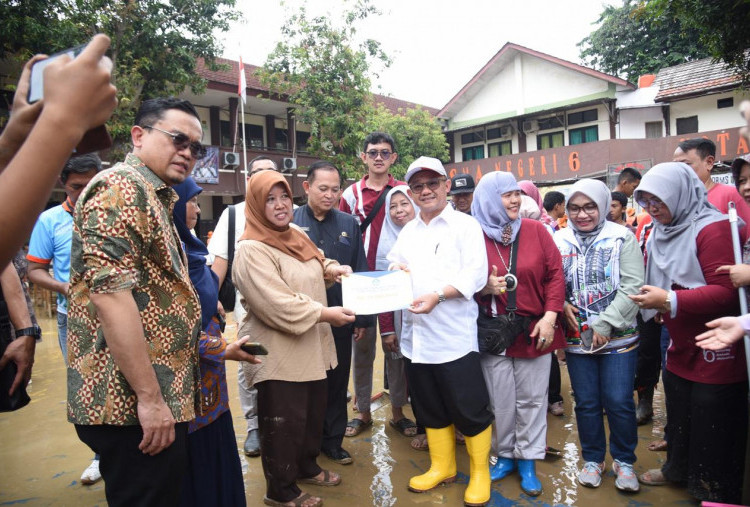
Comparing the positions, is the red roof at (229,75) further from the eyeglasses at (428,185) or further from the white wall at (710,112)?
the eyeglasses at (428,185)

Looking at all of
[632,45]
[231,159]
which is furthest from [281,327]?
[632,45]

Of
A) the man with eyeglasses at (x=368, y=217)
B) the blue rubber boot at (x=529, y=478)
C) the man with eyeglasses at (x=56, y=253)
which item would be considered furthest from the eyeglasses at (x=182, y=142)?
the blue rubber boot at (x=529, y=478)

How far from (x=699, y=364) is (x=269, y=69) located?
51.4ft

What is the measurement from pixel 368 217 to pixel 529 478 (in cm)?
237

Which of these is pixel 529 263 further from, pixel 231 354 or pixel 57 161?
pixel 57 161

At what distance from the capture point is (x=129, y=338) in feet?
5.24

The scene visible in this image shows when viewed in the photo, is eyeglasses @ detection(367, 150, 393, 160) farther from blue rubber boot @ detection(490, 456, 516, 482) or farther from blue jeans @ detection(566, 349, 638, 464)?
blue rubber boot @ detection(490, 456, 516, 482)

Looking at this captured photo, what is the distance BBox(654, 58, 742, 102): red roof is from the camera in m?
15.6

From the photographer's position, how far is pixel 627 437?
10.0 ft

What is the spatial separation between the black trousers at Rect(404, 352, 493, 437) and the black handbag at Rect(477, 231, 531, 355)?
0.14m

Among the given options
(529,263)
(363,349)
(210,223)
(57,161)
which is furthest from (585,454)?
(210,223)

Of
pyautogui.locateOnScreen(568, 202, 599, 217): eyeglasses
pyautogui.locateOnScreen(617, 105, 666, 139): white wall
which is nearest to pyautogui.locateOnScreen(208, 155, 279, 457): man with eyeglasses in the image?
pyautogui.locateOnScreen(568, 202, 599, 217): eyeglasses

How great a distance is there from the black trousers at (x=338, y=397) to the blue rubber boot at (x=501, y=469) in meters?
1.10

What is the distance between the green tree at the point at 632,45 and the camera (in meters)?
22.4
